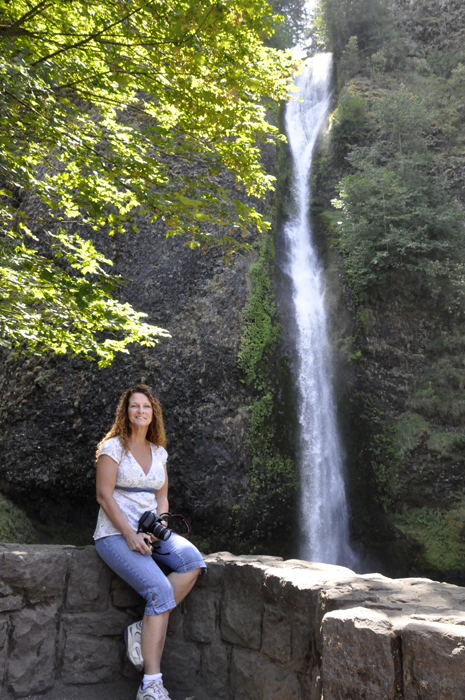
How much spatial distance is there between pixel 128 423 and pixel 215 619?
53.9 inches

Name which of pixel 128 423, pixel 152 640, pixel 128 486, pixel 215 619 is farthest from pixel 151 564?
pixel 128 423

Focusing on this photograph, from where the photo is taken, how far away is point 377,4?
17.5m

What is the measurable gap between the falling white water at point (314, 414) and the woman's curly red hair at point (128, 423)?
5584mm

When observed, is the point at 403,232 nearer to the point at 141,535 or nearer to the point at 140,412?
the point at 140,412

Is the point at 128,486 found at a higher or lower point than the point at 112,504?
higher

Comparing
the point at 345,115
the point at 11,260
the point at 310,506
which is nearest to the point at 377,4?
the point at 345,115

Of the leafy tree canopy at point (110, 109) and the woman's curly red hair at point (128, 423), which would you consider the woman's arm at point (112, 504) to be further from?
the leafy tree canopy at point (110, 109)

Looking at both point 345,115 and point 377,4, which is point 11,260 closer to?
point 345,115

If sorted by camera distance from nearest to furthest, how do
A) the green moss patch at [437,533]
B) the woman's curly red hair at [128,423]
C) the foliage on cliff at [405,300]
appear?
the woman's curly red hair at [128,423]
the green moss patch at [437,533]
the foliage on cliff at [405,300]

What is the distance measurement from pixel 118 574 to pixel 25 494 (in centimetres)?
628

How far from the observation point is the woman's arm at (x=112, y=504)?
9.98 ft

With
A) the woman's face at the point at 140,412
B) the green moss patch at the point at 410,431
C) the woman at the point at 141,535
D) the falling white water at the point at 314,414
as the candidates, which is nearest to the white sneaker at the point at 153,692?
the woman at the point at 141,535

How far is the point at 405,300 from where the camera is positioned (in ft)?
34.9

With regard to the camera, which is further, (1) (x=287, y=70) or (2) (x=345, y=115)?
(2) (x=345, y=115)
